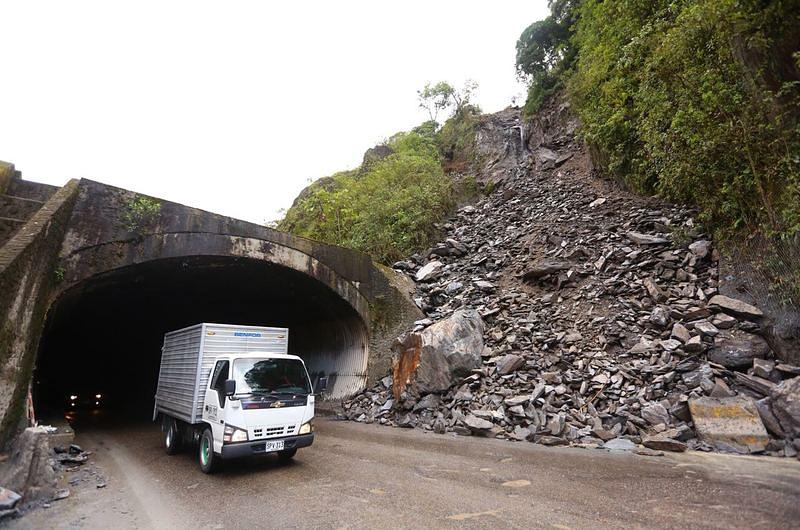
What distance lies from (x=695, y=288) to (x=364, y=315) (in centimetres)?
972

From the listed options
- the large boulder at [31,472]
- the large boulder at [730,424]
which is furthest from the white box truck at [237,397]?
the large boulder at [730,424]

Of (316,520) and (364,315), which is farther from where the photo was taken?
(364,315)

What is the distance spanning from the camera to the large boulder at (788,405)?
6.66 meters

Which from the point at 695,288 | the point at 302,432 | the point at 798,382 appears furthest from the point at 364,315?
the point at 798,382

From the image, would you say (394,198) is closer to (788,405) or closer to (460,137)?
(460,137)

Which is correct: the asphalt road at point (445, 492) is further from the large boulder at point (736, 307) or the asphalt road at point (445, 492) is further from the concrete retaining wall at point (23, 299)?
the large boulder at point (736, 307)

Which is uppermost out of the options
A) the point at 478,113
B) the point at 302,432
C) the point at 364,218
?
the point at 478,113

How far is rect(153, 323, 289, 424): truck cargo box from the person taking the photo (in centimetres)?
771

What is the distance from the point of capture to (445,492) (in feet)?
17.6

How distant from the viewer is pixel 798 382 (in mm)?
6867

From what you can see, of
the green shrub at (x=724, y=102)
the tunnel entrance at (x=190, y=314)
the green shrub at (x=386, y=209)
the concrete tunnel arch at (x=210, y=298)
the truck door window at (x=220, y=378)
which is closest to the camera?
the truck door window at (x=220, y=378)

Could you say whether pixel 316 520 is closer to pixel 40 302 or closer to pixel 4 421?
pixel 4 421

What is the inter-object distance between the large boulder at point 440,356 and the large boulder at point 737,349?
17.4ft

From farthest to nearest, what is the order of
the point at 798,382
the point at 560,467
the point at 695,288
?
the point at 695,288 → the point at 798,382 → the point at 560,467
